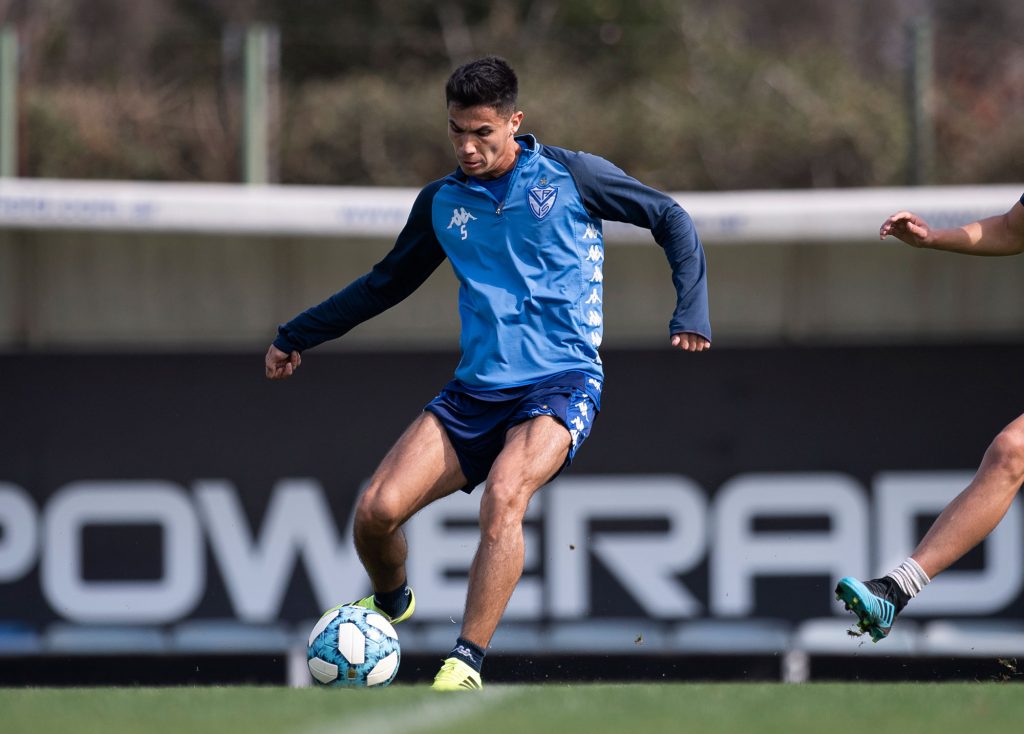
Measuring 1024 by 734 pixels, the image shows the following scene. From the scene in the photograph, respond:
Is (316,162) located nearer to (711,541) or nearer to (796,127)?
(796,127)

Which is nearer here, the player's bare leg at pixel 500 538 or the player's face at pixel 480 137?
the player's bare leg at pixel 500 538

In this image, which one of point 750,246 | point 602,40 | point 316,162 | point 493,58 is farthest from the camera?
point 316,162

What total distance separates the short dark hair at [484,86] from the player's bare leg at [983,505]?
234 cm

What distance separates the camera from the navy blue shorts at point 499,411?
653 centimetres

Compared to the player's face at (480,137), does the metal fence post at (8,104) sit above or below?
above

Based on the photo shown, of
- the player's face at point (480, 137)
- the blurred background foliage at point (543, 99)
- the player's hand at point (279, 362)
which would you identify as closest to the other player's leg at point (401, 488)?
the player's hand at point (279, 362)

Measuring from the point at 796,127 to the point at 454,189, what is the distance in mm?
10169

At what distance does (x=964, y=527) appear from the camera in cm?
627

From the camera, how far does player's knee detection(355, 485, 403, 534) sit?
6406mm

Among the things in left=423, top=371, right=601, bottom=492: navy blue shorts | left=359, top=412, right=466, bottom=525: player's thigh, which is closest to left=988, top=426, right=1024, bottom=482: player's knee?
left=423, top=371, right=601, bottom=492: navy blue shorts

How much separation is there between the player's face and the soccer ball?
1.92m

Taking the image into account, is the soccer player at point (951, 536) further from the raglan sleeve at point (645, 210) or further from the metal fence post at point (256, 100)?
the metal fence post at point (256, 100)

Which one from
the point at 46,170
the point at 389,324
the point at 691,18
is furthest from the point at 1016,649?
the point at 691,18

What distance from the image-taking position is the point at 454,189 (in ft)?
22.2
